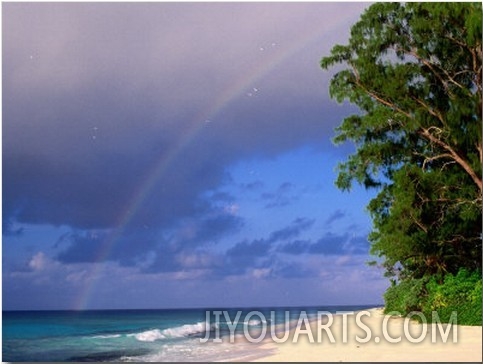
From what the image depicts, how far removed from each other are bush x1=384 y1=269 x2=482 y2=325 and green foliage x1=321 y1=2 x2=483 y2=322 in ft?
0.12

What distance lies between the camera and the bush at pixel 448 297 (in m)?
18.0

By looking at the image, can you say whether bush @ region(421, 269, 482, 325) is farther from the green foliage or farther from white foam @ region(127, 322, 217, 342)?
white foam @ region(127, 322, 217, 342)

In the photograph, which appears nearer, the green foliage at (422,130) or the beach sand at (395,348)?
the beach sand at (395,348)

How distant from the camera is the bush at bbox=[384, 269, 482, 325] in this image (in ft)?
59.2

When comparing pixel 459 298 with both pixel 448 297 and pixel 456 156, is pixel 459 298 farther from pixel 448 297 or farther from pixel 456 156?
pixel 456 156

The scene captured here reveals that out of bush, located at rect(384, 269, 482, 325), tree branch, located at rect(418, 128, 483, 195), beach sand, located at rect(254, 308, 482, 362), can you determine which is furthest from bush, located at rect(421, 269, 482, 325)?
tree branch, located at rect(418, 128, 483, 195)

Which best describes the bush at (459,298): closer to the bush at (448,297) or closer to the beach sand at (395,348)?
the bush at (448,297)

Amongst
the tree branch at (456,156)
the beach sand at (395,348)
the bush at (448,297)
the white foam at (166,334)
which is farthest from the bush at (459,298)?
the white foam at (166,334)

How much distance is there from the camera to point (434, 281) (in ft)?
65.5

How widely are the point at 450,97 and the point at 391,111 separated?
1467mm

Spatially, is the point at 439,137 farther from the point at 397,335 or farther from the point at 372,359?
the point at 372,359

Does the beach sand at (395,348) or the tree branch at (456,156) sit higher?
the tree branch at (456,156)

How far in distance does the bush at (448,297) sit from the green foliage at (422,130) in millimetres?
36

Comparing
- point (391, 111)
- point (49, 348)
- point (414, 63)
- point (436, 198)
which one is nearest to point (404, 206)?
point (436, 198)
